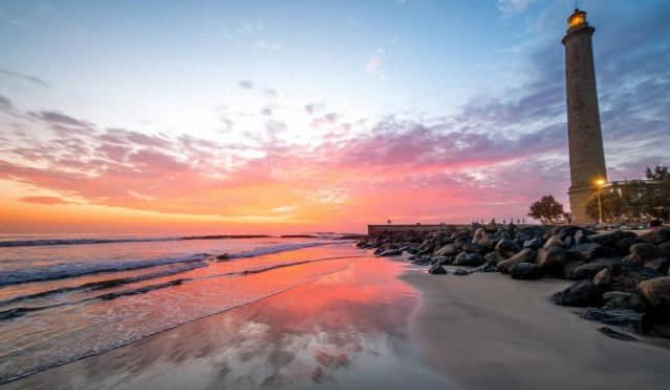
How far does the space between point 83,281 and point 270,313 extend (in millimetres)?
8603

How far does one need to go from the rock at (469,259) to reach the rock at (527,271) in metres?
3.86

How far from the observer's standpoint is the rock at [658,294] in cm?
468

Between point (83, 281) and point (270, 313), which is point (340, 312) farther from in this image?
point (83, 281)

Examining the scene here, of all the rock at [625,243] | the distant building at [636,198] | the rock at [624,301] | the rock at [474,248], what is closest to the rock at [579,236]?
the rock at [625,243]

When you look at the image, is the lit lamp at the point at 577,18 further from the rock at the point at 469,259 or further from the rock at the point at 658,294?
the rock at the point at 658,294

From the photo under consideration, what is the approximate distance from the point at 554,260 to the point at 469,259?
4.71 meters

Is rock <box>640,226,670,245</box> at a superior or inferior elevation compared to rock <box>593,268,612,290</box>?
superior

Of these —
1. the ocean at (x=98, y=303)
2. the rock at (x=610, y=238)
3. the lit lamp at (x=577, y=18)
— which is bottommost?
the ocean at (x=98, y=303)

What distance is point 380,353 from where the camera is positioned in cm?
406

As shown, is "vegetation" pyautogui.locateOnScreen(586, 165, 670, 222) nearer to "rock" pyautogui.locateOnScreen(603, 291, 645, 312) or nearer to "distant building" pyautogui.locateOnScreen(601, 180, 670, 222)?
"distant building" pyautogui.locateOnScreen(601, 180, 670, 222)

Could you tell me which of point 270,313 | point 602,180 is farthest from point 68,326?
point 602,180

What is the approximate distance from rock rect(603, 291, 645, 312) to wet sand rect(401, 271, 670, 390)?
0.63 meters

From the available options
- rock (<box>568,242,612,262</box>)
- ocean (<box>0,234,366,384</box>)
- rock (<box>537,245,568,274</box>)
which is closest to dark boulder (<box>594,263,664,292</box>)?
rock (<box>537,245,568,274</box>)

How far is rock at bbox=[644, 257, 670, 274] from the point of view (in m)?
7.25
